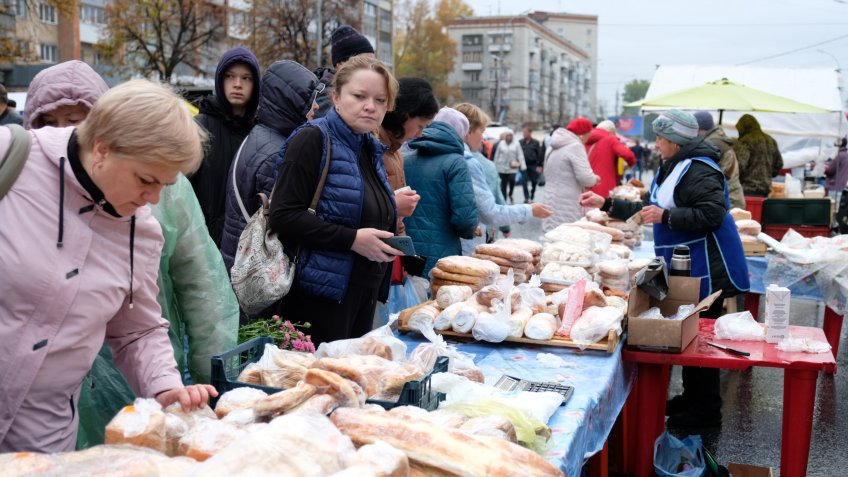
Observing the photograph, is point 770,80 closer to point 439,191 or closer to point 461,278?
point 439,191

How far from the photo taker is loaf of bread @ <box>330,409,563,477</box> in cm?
173

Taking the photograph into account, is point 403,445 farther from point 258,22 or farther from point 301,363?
point 258,22

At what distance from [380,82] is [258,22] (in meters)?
35.5

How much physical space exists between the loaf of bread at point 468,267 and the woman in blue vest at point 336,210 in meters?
0.83

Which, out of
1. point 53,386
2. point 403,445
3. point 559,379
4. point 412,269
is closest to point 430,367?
point 559,379

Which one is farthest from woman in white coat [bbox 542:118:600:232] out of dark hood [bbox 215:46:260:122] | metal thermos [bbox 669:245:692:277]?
dark hood [bbox 215:46:260:122]

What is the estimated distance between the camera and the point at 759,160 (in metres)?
11.0

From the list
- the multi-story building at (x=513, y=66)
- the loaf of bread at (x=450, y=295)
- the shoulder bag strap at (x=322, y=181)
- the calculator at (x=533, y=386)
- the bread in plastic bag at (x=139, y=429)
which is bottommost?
the calculator at (x=533, y=386)

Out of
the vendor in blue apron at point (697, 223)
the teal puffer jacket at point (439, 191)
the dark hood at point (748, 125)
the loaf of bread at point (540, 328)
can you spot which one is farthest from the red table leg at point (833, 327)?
the dark hood at point (748, 125)

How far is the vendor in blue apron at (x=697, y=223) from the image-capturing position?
5.15 metres

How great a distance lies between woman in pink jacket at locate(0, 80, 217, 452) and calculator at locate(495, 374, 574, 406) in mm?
1239

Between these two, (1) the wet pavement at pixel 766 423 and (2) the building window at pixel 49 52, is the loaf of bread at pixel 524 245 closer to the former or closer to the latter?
(1) the wet pavement at pixel 766 423

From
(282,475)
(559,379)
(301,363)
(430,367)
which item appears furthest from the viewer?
(559,379)

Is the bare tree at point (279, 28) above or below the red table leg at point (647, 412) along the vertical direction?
above
